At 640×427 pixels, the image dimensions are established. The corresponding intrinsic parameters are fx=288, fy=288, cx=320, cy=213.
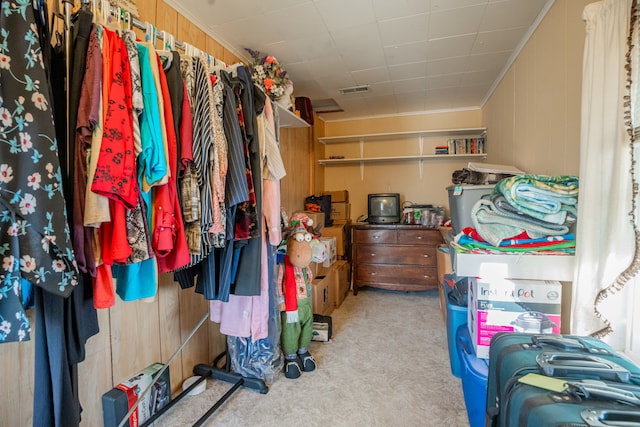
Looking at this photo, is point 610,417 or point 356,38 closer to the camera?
point 610,417

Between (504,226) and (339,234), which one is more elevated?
(504,226)

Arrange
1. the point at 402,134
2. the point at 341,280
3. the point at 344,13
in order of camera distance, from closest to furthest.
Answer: the point at 344,13 → the point at 341,280 → the point at 402,134

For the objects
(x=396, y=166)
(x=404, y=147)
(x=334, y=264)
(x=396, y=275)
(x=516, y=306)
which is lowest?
(x=396, y=275)

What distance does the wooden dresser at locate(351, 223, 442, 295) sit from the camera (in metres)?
3.27

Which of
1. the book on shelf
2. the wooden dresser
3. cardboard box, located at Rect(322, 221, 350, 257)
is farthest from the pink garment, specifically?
the book on shelf

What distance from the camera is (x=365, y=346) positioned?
2.26 metres

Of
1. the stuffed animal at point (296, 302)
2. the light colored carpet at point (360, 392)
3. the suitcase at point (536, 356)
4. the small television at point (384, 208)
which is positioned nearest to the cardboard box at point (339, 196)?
the small television at point (384, 208)

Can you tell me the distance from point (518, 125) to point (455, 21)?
0.90m

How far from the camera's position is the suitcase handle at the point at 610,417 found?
19.5 inches

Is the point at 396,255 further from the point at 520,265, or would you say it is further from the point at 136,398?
the point at 136,398

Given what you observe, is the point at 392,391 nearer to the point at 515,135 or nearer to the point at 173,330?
the point at 173,330

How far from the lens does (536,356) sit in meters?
0.75

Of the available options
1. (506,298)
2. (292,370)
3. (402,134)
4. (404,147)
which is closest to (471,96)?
(402,134)

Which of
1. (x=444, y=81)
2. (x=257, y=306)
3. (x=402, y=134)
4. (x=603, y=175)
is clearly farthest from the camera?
(x=402, y=134)
